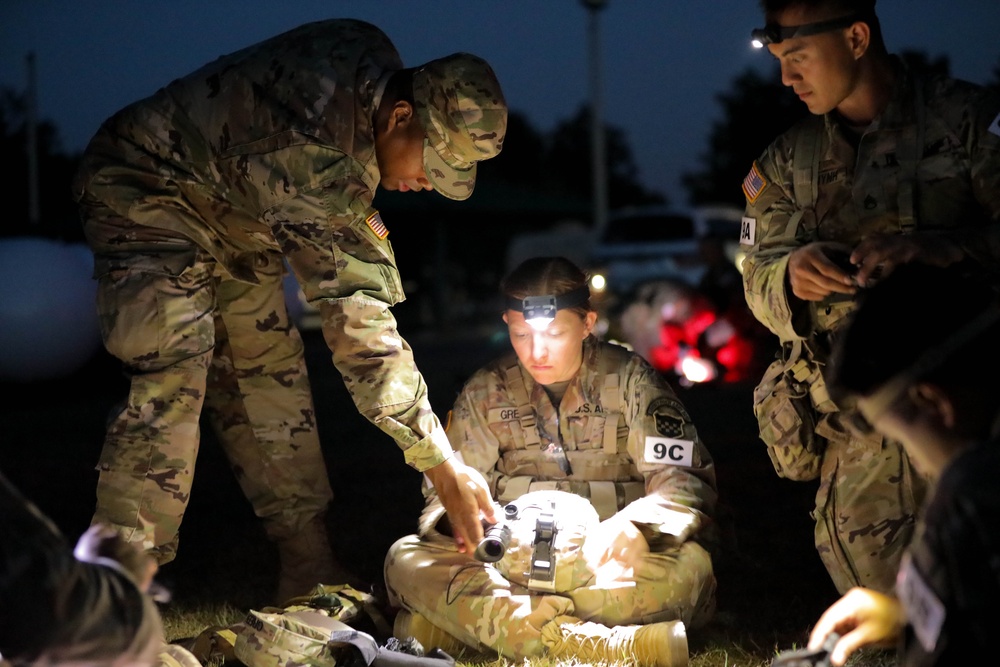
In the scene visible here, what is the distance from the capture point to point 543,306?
427 centimetres

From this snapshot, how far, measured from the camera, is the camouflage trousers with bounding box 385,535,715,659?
359 centimetres

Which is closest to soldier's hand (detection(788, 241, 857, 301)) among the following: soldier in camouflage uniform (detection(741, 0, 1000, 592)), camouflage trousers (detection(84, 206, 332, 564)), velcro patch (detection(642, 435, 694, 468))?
soldier in camouflage uniform (detection(741, 0, 1000, 592))

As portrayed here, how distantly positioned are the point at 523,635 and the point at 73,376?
9247 mm

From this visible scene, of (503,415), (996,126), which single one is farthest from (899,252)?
(503,415)

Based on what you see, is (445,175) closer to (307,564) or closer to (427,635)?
(427,635)

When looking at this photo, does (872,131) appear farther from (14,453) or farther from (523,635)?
(14,453)

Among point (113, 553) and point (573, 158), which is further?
point (573, 158)

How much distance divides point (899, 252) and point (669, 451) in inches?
49.4

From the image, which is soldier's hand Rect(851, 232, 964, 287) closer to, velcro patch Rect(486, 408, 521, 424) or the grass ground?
the grass ground

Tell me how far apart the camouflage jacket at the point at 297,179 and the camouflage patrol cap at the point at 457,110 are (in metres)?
0.18

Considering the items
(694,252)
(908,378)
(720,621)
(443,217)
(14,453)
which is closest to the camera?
(908,378)

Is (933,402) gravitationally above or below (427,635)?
above

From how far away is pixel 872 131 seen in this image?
3.54 meters

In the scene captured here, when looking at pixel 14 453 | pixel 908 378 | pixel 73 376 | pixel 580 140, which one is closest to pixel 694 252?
pixel 73 376
